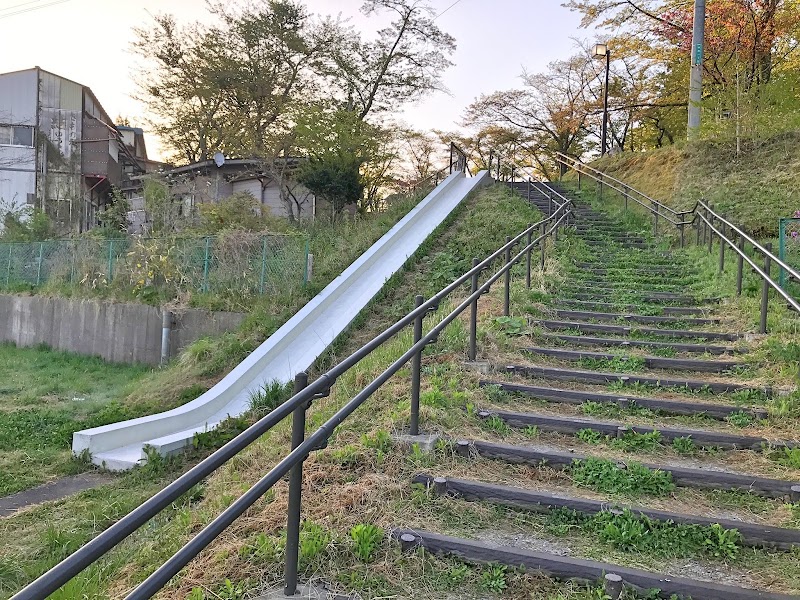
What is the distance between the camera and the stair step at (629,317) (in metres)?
7.19

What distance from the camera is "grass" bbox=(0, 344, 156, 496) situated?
677cm

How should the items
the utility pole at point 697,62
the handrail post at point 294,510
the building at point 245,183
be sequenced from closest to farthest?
the handrail post at point 294,510
the utility pole at point 697,62
the building at point 245,183

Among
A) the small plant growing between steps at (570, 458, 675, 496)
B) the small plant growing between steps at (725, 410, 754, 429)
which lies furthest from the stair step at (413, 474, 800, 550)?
the small plant growing between steps at (725, 410, 754, 429)

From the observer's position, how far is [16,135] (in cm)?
2616

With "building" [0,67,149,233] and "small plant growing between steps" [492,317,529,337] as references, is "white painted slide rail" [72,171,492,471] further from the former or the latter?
"building" [0,67,149,233]

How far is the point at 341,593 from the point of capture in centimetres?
259

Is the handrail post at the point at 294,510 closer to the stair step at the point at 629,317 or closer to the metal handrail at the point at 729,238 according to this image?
the metal handrail at the point at 729,238

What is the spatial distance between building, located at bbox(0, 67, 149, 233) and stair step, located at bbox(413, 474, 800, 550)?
2571 cm

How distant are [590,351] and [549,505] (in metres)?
3.16

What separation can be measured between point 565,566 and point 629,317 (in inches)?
207

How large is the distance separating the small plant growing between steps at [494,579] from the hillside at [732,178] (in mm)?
10973

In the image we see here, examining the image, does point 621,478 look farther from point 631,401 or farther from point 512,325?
point 512,325

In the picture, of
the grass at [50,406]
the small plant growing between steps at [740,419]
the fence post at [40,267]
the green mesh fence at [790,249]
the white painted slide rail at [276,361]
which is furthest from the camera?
the fence post at [40,267]

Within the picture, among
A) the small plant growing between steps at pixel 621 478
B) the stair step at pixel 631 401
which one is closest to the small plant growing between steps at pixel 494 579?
the small plant growing between steps at pixel 621 478
